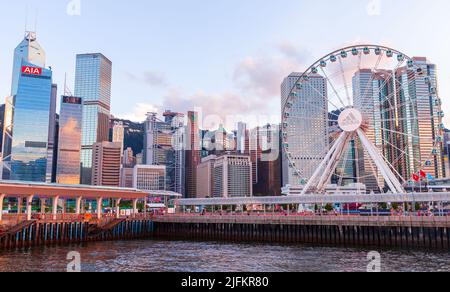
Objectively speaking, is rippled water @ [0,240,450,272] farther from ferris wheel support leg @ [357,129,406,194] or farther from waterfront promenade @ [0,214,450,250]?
ferris wheel support leg @ [357,129,406,194]

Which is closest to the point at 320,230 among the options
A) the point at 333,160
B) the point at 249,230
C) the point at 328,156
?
the point at 249,230

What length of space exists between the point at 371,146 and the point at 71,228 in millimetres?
48171

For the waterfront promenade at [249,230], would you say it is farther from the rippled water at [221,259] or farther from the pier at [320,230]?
the rippled water at [221,259]

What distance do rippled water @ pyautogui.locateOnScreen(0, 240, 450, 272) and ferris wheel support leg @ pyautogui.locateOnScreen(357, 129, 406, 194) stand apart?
17.5 meters

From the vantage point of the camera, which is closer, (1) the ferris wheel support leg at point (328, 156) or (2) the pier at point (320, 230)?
(2) the pier at point (320, 230)

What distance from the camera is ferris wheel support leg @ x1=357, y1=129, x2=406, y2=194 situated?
201ft

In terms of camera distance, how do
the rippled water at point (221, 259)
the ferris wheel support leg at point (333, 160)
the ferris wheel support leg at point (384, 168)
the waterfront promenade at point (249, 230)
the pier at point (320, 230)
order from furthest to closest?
the ferris wheel support leg at point (333, 160)
the ferris wheel support leg at point (384, 168)
the waterfront promenade at point (249, 230)
the pier at point (320, 230)
the rippled water at point (221, 259)

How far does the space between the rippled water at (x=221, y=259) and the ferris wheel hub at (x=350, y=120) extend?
76.5 feet

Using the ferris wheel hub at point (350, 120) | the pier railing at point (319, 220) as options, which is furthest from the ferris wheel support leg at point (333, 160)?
the pier railing at point (319, 220)

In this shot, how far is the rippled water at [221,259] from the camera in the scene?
117 ft

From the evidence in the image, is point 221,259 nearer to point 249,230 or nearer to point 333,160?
point 249,230

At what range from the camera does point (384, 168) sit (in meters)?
62.2

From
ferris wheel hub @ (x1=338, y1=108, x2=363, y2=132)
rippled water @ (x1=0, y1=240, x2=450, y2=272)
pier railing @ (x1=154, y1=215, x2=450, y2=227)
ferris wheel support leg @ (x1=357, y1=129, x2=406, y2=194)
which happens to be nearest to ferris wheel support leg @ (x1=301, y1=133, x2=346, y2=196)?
ferris wheel hub @ (x1=338, y1=108, x2=363, y2=132)

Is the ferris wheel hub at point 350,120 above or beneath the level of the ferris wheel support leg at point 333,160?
above
